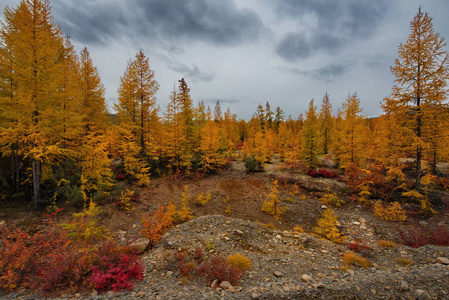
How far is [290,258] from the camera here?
20.8 ft

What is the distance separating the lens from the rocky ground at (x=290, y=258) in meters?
4.36

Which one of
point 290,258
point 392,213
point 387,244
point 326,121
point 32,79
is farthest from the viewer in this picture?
point 326,121

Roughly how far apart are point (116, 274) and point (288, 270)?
17.1 ft

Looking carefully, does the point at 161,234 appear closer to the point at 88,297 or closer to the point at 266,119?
the point at 88,297

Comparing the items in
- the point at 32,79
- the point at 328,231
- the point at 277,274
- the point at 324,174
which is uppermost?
the point at 32,79

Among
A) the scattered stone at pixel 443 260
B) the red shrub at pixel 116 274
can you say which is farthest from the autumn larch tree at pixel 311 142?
the red shrub at pixel 116 274

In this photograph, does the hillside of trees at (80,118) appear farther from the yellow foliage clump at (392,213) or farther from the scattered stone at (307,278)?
the scattered stone at (307,278)

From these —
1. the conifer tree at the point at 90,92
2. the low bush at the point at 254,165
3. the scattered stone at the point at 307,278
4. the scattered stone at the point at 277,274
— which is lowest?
the scattered stone at the point at 277,274

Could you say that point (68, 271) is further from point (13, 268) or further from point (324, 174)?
point (324, 174)

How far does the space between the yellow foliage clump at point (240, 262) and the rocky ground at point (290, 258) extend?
0.19 m

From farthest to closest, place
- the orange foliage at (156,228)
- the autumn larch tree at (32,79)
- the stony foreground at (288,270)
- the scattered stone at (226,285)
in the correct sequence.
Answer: the autumn larch tree at (32,79) < the orange foliage at (156,228) < the scattered stone at (226,285) < the stony foreground at (288,270)

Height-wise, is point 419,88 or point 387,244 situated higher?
point 419,88

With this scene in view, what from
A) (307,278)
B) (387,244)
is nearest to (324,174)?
(387,244)

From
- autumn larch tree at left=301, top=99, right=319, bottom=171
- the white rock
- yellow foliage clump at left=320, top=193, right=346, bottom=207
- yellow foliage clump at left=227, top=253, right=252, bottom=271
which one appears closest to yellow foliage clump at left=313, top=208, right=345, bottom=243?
the white rock
